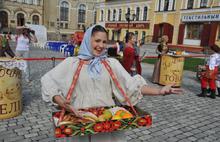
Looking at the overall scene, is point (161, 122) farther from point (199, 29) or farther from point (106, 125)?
point (199, 29)

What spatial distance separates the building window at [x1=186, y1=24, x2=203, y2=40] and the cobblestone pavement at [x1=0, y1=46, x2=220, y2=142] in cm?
2484

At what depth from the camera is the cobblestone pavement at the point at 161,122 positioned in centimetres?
430

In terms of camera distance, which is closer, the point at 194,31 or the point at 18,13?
the point at 194,31

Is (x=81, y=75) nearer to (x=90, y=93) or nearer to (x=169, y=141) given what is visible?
(x=90, y=93)

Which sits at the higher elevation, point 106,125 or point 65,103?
point 65,103

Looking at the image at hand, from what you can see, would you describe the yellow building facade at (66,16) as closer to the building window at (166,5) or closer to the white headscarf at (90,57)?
the building window at (166,5)

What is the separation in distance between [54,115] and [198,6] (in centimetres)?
3163

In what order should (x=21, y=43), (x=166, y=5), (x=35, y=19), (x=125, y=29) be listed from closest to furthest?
1. (x=21, y=43)
2. (x=166, y=5)
3. (x=125, y=29)
4. (x=35, y=19)

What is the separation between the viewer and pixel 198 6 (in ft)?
98.1

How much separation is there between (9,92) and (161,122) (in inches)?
133

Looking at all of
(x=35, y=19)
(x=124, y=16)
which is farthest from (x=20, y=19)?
(x=124, y=16)

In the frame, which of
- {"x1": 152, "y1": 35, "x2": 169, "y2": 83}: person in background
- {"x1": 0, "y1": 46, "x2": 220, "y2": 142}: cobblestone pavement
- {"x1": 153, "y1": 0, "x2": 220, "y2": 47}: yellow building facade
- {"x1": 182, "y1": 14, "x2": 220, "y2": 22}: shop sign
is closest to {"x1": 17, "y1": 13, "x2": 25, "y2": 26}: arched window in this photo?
{"x1": 153, "y1": 0, "x2": 220, "y2": 47}: yellow building facade

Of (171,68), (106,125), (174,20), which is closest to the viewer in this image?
(106,125)

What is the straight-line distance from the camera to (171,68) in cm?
866
